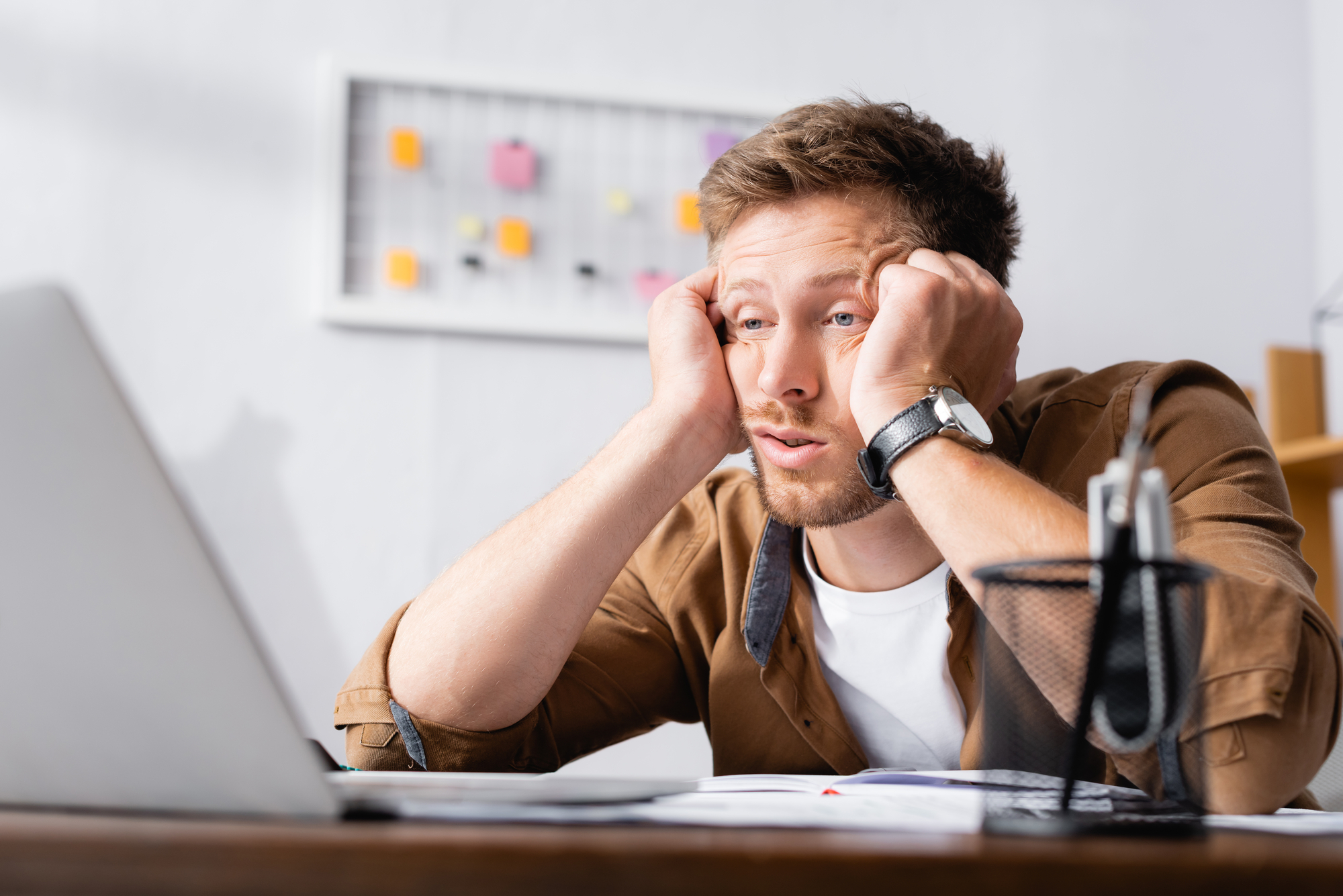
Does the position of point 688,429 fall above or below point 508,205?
below

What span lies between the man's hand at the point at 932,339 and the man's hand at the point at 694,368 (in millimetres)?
178

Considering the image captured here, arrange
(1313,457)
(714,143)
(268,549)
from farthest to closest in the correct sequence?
(714,143), (268,549), (1313,457)

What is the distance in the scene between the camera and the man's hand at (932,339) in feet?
2.96

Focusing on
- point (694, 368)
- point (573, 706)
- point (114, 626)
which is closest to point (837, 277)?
point (694, 368)

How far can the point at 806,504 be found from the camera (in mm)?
1094

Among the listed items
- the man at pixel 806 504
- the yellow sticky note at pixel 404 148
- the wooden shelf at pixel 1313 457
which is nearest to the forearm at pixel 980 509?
the man at pixel 806 504

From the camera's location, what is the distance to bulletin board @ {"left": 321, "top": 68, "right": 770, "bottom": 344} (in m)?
1.97

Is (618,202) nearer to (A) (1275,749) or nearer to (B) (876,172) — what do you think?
(B) (876,172)

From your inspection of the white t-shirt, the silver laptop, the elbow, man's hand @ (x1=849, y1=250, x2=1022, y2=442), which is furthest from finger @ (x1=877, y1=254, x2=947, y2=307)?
the silver laptop

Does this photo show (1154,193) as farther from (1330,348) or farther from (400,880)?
(400,880)

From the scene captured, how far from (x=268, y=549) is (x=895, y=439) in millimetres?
1452

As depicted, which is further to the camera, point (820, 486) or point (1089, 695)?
point (820, 486)

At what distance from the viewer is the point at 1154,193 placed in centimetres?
229

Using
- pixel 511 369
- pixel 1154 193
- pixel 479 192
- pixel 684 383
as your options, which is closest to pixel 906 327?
pixel 684 383
